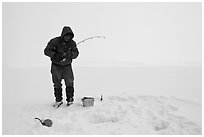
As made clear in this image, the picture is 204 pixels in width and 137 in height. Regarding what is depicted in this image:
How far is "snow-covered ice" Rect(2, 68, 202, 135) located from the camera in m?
3.47

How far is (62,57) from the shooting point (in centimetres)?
471

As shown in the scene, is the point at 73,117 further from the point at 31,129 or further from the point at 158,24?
the point at 158,24

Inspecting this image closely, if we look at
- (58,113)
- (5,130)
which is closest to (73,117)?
(58,113)

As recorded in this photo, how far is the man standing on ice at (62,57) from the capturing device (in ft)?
15.4

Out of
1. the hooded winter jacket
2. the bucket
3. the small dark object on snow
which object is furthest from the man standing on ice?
the small dark object on snow

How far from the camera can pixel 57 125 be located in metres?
3.63

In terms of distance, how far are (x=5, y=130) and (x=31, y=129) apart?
45cm

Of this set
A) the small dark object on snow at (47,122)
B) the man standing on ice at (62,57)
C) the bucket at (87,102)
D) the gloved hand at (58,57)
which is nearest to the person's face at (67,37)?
the man standing on ice at (62,57)

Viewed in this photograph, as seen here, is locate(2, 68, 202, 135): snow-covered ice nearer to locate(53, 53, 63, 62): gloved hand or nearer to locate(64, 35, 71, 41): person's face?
locate(53, 53, 63, 62): gloved hand

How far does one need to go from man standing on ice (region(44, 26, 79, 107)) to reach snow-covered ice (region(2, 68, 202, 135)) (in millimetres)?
380

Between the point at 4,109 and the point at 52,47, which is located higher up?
the point at 52,47

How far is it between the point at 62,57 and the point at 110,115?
5.50 ft

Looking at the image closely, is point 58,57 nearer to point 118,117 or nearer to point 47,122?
point 47,122

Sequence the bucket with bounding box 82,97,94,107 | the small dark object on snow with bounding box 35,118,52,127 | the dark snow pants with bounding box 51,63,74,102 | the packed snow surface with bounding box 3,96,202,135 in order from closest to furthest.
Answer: the packed snow surface with bounding box 3,96,202,135
the small dark object on snow with bounding box 35,118,52,127
the bucket with bounding box 82,97,94,107
the dark snow pants with bounding box 51,63,74,102
